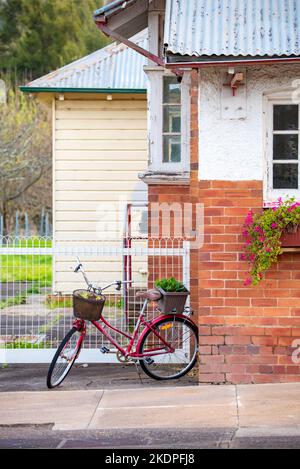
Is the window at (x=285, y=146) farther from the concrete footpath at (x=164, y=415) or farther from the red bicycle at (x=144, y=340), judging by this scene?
the concrete footpath at (x=164, y=415)

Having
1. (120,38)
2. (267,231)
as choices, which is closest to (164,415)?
(267,231)

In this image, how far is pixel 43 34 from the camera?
142 ft

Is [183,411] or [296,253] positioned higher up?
[296,253]

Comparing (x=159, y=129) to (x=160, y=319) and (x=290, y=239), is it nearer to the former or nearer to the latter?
(x=160, y=319)

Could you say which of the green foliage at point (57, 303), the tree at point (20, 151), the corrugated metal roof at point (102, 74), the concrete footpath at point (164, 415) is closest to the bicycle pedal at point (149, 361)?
the concrete footpath at point (164, 415)

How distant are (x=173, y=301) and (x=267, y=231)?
1.38 metres

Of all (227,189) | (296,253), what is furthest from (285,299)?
(227,189)

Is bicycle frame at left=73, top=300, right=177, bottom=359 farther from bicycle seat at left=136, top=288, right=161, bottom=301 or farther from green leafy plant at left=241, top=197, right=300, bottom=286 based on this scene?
green leafy plant at left=241, top=197, right=300, bottom=286

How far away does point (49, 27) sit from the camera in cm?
4356

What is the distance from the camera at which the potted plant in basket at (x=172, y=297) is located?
9.46 meters

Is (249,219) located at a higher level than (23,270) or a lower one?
higher
